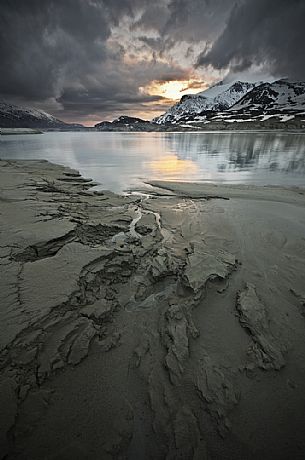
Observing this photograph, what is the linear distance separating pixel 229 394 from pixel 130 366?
1101 millimetres

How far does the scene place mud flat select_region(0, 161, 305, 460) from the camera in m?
2.08

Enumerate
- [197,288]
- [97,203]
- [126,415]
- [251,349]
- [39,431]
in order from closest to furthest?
1. [39,431]
2. [126,415]
3. [251,349]
4. [197,288]
5. [97,203]

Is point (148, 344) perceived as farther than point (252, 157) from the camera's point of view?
No

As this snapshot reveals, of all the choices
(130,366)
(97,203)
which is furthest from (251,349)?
(97,203)

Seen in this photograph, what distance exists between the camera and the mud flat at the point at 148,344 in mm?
2076

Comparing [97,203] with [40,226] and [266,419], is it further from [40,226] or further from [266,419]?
[266,419]

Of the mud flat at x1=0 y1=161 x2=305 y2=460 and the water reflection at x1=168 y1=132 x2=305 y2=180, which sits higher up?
the water reflection at x1=168 y1=132 x2=305 y2=180

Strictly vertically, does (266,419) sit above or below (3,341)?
below

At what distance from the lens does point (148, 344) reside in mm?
2918

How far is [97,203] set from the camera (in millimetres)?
7906

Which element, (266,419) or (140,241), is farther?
A: (140,241)

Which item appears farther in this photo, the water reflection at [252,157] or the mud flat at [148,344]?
the water reflection at [252,157]

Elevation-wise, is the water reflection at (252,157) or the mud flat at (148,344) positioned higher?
the water reflection at (252,157)

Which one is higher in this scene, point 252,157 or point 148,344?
point 252,157
